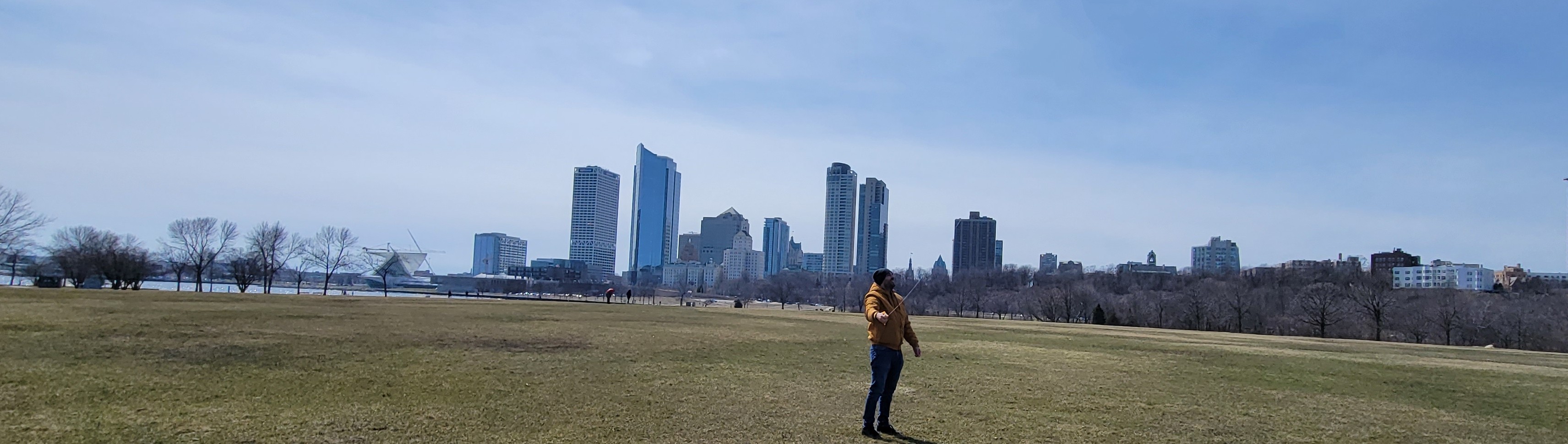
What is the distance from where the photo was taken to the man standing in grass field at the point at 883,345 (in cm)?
1038

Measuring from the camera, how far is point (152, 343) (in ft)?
52.0

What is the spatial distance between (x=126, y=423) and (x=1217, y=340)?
38473 millimetres

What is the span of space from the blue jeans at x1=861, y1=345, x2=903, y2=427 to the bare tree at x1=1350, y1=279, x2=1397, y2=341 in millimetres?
78181

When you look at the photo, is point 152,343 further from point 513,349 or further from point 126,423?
point 126,423

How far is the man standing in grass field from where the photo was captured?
408 inches

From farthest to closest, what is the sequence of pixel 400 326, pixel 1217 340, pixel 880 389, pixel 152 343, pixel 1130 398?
1. pixel 1217 340
2. pixel 400 326
3. pixel 152 343
4. pixel 1130 398
5. pixel 880 389

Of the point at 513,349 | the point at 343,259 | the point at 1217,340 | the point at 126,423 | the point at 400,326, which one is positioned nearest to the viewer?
the point at 126,423

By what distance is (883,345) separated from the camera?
34.2ft

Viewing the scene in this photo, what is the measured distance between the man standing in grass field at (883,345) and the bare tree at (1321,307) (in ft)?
251

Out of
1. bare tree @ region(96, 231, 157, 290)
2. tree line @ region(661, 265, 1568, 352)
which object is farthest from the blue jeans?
bare tree @ region(96, 231, 157, 290)

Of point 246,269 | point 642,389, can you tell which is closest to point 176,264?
point 246,269

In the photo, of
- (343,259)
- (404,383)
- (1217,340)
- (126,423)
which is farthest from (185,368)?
(343,259)

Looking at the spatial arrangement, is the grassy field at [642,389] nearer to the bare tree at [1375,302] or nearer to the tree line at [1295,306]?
the tree line at [1295,306]

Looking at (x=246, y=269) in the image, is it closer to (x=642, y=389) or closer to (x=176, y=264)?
(x=176, y=264)
